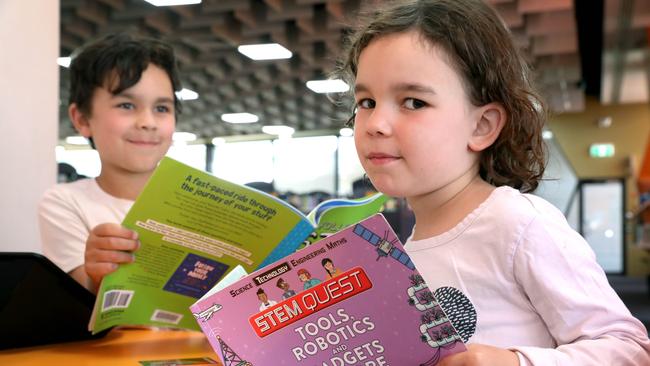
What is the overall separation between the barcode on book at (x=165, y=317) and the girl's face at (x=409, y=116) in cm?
36

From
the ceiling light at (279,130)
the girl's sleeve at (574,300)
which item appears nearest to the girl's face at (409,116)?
the girl's sleeve at (574,300)

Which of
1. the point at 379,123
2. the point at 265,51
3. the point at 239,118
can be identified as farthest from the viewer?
the point at 239,118

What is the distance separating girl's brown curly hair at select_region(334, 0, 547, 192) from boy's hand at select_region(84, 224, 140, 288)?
0.36 meters

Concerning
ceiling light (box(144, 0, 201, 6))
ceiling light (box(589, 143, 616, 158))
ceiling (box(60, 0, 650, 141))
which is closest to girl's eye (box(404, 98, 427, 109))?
ceiling (box(60, 0, 650, 141))

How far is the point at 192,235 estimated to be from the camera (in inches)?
32.4

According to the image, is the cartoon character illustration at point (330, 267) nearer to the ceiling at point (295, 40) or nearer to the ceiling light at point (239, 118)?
the ceiling at point (295, 40)

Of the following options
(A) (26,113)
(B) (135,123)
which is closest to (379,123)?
(B) (135,123)

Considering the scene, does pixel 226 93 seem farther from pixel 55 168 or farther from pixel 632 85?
pixel 55 168

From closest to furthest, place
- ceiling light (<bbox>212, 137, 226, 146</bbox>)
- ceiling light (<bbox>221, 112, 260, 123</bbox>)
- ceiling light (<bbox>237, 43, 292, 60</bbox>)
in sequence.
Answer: ceiling light (<bbox>237, 43, 292, 60</bbox>) < ceiling light (<bbox>221, 112, 260, 123</bbox>) < ceiling light (<bbox>212, 137, 226, 146</bbox>)

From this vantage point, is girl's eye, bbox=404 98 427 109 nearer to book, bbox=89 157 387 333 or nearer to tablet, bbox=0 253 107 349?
book, bbox=89 157 387 333

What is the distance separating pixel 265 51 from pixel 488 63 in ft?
19.5

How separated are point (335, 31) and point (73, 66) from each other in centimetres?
473

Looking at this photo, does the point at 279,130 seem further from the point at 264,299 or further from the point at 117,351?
the point at 264,299

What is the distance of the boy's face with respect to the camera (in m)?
1.20
